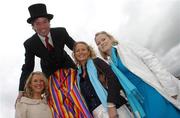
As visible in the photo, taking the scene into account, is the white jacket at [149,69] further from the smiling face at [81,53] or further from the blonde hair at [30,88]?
the blonde hair at [30,88]

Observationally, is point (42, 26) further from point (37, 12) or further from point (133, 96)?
point (133, 96)

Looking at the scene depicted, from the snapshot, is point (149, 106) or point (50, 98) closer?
point (149, 106)

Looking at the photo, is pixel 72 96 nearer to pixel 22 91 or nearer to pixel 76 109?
pixel 76 109

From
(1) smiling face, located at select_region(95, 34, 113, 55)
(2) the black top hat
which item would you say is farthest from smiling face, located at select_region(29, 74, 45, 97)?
(1) smiling face, located at select_region(95, 34, 113, 55)

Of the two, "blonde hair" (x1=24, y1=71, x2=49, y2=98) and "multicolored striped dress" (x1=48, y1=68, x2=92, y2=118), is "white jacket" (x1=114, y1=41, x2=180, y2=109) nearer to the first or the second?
"multicolored striped dress" (x1=48, y1=68, x2=92, y2=118)

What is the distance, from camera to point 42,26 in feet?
15.5

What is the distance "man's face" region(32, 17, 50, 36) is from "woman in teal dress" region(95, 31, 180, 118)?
3.03 ft

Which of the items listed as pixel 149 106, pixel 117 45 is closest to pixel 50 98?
pixel 117 45

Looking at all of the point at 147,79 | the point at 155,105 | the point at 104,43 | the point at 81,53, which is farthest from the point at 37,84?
the point at 155,105

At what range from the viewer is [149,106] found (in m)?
3.86

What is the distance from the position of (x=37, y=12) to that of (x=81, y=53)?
33.9 inches

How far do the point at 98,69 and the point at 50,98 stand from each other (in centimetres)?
86

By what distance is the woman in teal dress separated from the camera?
3857 millimetres

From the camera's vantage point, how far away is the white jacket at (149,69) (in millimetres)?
3934
